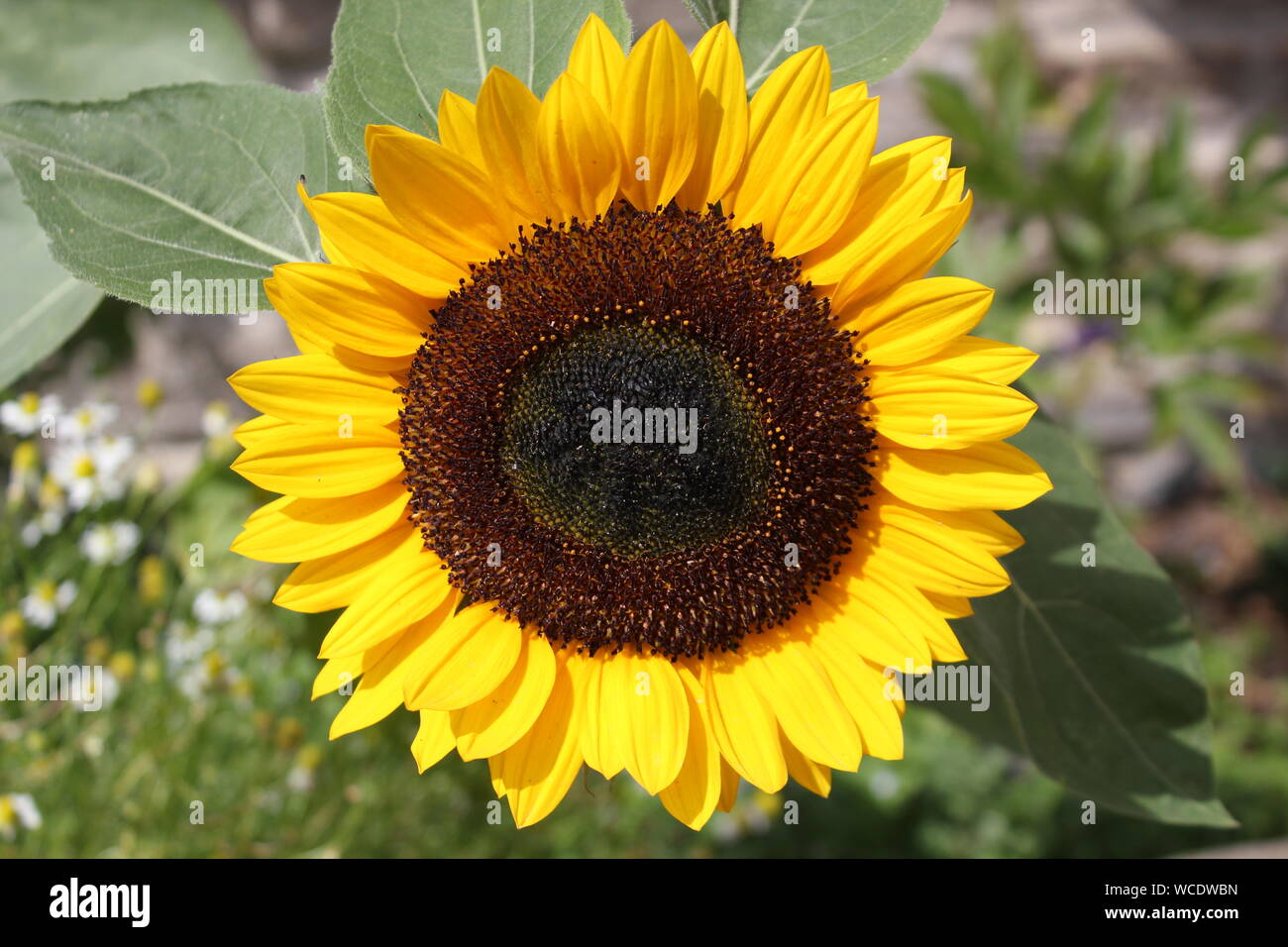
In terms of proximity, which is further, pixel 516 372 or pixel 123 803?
pixel 123 803

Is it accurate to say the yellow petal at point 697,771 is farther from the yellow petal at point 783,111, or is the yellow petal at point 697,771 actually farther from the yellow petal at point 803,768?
the yellow petal at point 783,111

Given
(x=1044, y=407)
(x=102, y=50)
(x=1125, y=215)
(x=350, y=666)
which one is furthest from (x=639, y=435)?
(x=1125, y=215)

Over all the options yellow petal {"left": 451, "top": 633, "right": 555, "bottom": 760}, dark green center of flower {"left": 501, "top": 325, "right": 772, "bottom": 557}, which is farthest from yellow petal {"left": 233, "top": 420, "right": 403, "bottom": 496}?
yellow petal {"left": 451, "top": 633, "right": 555, "bottom": 760}

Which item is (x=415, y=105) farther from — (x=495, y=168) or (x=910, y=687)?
(x=910, y=687)

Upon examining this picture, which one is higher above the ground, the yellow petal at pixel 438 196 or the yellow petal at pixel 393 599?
the yellow petal at pixel 438 196

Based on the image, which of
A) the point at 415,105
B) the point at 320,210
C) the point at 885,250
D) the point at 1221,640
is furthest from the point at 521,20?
the point at 1221,640

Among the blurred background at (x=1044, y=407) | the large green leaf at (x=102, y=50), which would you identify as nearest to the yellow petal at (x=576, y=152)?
the large green leaf at (x=102, y=50)

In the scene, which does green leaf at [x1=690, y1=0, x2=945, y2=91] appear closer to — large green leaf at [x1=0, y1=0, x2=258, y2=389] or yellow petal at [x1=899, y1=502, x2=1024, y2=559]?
yellow petal at [x1=899, y1=502, x2=1024, y2=559]
